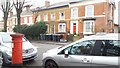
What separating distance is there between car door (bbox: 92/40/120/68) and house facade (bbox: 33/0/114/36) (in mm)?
32151

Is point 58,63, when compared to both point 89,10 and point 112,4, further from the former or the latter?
point 112,4

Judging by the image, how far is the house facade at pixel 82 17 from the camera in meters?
39.3

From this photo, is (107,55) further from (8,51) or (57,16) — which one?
(57,16)

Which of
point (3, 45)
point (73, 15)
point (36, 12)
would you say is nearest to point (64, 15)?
point (73, 15)

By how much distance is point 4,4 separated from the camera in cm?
4409

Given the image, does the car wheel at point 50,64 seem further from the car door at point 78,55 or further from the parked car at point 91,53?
the car door at point 78,55

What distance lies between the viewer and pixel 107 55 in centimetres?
652

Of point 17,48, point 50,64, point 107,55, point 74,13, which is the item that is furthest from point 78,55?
point 74,13

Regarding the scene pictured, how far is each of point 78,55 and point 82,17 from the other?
3530 cm

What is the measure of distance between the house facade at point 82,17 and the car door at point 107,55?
3215 centimetres

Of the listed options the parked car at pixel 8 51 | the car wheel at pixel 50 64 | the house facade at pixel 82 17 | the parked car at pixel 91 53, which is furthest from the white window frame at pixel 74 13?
the parked car at pixel 91 53

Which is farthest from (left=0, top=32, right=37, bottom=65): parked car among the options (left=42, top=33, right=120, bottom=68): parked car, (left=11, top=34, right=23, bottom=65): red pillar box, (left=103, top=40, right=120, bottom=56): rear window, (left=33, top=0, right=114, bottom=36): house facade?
(left=33, top=0, right=114, bottom=36): house facade

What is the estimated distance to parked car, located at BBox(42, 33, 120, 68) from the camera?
6461 millimetres

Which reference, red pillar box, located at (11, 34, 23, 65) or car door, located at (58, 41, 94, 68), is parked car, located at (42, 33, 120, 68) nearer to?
car door, located at (58, 41, 94, 68)
